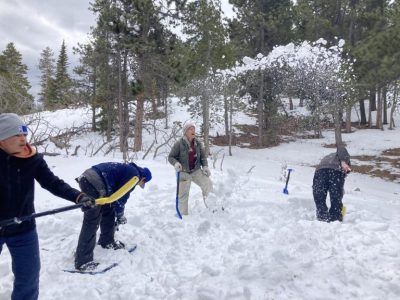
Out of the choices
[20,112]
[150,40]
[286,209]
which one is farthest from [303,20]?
[286,209]

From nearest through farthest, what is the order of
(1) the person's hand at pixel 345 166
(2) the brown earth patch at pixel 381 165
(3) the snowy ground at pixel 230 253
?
(3) the snowy ground at pixel 230 253 < (1) the person's hand at pixel 345 166 < (2) the brown earth patch at pixel 381 165

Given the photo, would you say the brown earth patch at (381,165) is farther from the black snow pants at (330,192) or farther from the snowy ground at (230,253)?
Answer: the black snow pants at (330,192)

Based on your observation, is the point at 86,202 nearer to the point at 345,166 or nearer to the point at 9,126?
the point at 9,126

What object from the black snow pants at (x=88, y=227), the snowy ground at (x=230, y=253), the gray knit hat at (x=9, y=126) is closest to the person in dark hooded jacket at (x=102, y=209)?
the black snow pants at (x=88, y=227)

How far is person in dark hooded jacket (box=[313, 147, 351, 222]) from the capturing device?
5.98m

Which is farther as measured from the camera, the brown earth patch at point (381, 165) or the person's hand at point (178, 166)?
the brown earth patch at point (381, 165)

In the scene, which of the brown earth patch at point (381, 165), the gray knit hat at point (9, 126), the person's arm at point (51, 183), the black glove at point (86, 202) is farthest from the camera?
the brown earth patch at point (381, 165)

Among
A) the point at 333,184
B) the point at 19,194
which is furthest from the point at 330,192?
the point at 19,194

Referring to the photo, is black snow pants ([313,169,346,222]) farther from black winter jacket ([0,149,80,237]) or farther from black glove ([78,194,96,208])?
black winter jacket ([0,149,80,237])

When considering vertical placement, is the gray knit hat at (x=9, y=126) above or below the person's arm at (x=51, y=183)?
above

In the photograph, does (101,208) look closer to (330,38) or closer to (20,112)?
(20,112)

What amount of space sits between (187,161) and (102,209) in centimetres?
228

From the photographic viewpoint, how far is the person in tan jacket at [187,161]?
6508mm

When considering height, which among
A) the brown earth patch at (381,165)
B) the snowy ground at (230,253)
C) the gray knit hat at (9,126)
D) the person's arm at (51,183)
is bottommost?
the brown earth patch at (381,165)
